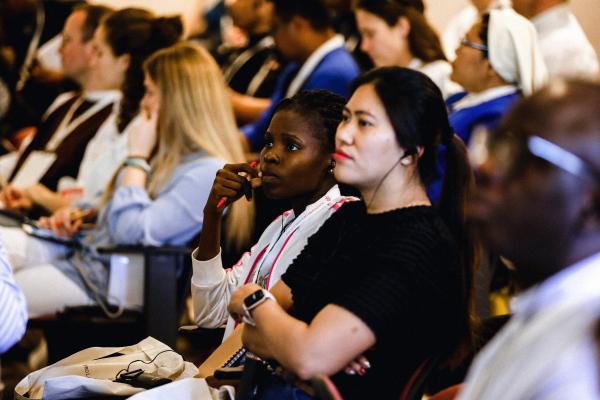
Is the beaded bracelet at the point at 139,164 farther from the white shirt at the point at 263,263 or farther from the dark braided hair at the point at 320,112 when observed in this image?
the dark braided hair at the point at 320,112

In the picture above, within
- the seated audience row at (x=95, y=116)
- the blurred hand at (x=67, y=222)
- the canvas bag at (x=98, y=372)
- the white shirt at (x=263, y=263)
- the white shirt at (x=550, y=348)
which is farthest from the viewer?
the seated audience row at (x=95, y=116)

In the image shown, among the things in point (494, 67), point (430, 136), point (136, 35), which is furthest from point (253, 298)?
point (136, 35)

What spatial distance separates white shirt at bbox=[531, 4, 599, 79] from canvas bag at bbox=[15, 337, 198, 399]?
1963mm

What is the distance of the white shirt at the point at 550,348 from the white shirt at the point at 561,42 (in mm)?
2449

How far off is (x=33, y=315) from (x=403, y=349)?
2.08 metres

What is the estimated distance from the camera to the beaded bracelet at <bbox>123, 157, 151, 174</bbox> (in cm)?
368

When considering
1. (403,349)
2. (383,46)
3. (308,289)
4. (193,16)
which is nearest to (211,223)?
(308,289)

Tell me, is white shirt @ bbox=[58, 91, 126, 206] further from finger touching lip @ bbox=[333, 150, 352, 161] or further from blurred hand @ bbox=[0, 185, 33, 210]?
finger touching lip @ bbox=[333, 150, 352, 161]

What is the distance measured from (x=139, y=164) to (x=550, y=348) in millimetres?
2656

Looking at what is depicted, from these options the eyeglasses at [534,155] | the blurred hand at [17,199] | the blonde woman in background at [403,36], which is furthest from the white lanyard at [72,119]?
the eyeglasses at [534,155]

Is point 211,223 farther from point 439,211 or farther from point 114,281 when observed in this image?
point 114,281

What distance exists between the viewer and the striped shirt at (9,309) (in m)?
2.38

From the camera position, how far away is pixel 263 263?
A: 2443 mm

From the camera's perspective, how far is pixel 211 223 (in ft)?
8.36
